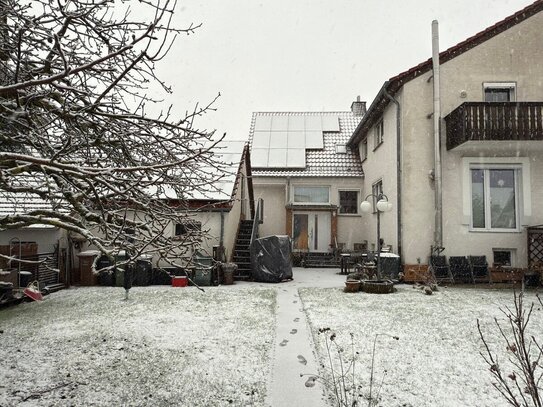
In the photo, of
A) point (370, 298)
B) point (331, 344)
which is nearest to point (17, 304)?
point (331, 344)

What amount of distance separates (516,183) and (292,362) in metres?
11.1

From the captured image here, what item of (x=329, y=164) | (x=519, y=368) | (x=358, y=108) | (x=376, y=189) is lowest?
(x=519, y=368)

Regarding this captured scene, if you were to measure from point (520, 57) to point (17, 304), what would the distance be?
641 inches

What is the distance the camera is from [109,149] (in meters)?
4.58

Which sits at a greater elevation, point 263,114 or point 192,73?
point 263,114

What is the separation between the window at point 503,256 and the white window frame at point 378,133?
5849 millimetres

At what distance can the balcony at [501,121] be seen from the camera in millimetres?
11211

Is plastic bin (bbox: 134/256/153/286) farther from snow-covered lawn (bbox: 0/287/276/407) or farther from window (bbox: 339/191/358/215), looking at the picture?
window (bbox: 339/191/358/215)

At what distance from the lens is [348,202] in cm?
1977

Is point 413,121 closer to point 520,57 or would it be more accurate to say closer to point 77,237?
point 520,57

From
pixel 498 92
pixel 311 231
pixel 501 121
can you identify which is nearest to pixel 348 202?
pixel 311 231

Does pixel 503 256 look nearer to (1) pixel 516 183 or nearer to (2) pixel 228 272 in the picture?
(1) pixel 516 183

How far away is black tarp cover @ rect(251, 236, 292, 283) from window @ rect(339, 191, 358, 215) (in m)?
7.44

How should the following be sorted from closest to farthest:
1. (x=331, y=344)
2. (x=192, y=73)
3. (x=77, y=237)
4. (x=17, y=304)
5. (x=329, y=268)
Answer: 1. (x=331, y=344)
2. (x=192, y=73)
3. (x=17, y=304)
4. (x=77, y=237)
5. (x=329, y=268)
